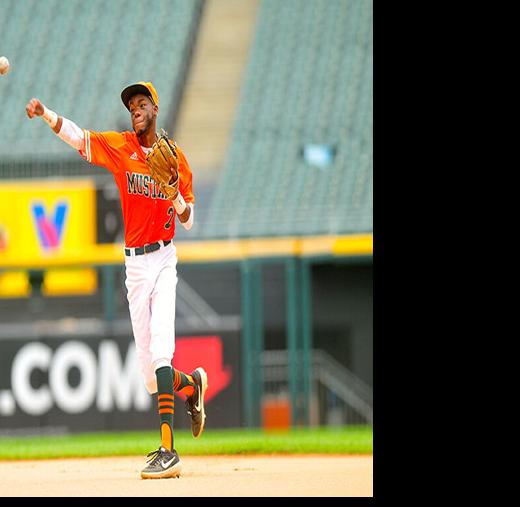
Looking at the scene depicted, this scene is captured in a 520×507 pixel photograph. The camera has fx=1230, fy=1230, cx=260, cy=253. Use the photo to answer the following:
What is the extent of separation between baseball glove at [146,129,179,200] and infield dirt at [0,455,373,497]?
1306 mm

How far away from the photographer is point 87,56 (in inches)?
792

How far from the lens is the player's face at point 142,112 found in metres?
5.63

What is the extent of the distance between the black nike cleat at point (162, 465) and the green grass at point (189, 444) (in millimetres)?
2461

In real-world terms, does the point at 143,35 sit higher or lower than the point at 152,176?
higher

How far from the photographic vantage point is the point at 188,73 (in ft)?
67.6

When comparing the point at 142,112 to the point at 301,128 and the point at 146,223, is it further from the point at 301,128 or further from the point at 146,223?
the point at 301,128

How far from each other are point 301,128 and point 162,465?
13.7 metres

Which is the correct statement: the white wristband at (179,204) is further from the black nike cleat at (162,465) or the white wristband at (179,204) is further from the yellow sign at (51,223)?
the yellow sign at (51,223)

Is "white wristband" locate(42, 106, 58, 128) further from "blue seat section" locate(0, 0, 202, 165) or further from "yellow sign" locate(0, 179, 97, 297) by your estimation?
"blue seat section" locate(0, 0, 202, 165)

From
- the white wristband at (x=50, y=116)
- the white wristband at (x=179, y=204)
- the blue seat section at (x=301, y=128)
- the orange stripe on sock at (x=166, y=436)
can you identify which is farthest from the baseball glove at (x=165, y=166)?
the blue seat section at (x=301, y=128)
